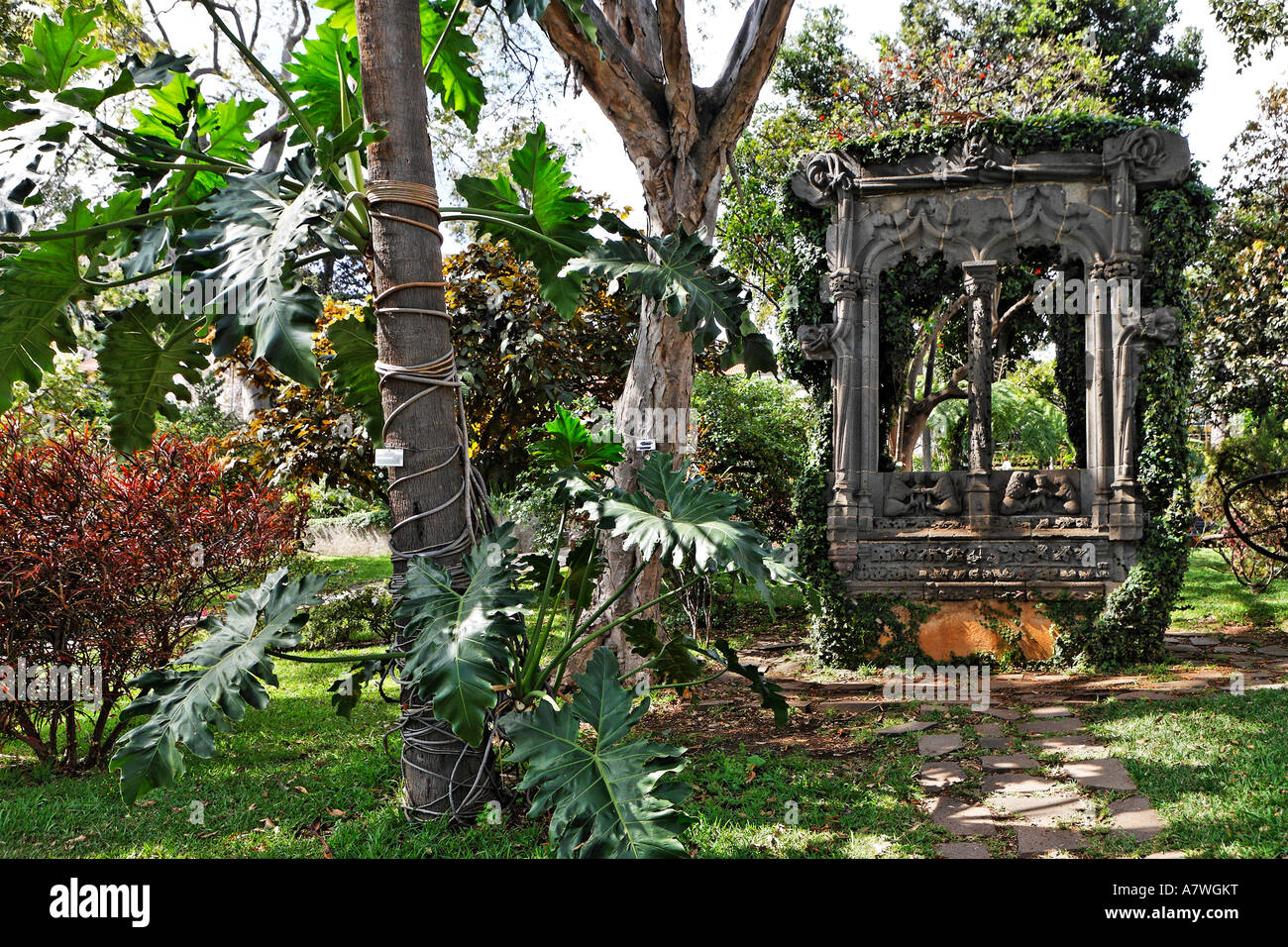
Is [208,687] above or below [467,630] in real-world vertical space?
below

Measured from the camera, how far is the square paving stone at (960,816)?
374 centimetres

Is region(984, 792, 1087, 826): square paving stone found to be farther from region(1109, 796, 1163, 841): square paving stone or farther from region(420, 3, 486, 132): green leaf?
region(420, 3, 486, 132): green leaf

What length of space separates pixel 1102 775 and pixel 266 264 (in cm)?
457

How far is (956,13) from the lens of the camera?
14.0 metres

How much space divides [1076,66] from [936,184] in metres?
6.22

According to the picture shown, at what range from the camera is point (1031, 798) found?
4.09 meters

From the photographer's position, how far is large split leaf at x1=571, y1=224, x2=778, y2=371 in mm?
3188

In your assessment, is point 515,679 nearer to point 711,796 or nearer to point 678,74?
point 711,796

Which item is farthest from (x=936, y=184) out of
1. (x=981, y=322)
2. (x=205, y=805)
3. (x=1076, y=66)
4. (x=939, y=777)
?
(x=205, y=805)

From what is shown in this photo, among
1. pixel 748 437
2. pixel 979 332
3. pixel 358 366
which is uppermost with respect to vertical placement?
pixel 979 332

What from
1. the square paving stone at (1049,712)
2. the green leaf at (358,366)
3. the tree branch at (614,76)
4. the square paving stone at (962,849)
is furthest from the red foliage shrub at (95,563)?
the square paving stone at (1049,712)

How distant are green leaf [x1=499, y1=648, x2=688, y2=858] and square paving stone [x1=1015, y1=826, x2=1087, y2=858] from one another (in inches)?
70.6

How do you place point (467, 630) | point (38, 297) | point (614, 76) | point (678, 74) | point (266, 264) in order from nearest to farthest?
point (266, 264) → point (467, 630) → point (38, 297) → point (614, 76) → point (678, 74)

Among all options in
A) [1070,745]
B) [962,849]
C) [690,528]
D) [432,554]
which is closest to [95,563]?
[432,554]
